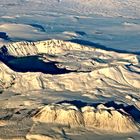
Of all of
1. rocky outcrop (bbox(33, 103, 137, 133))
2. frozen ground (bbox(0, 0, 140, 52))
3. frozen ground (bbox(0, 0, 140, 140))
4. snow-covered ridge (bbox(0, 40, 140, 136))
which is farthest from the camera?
frozen ground (bbox(0, 0, 140, 52))

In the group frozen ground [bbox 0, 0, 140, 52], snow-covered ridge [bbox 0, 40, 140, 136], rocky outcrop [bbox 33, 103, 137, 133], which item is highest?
rocky outcrop [bbox 33, 103, 137, 133]

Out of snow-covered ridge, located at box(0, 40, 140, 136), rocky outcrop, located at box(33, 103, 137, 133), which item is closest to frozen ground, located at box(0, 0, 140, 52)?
snow-covered ridge, located at box(0, 40, 140, 136)

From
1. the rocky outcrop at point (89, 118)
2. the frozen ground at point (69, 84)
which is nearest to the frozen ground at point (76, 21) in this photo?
the frozen ground at point (69, 84)

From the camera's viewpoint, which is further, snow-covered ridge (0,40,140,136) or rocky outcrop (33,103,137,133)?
snow-covered ridge (0,40,140,136)

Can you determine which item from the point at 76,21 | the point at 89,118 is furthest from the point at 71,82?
the point at 76,21

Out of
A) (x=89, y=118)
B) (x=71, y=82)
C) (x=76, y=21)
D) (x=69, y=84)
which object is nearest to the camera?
(x=89, y=118)

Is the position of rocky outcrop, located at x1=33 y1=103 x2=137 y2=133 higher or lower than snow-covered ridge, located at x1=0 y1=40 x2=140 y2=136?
higher

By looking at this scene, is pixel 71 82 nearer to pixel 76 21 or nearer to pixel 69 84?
pixel 69 84

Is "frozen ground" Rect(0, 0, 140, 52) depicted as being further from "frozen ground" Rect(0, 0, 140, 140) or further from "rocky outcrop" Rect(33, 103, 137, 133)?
"rocky outcrop" Rect(33, 103, 137, 133)
